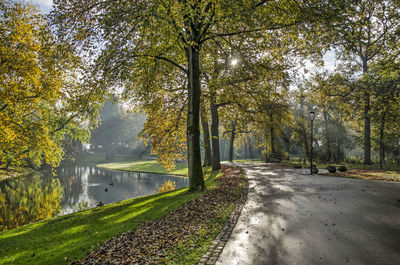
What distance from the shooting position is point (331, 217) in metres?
7.62

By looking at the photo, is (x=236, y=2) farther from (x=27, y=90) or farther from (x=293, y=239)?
(x=27, y=90)

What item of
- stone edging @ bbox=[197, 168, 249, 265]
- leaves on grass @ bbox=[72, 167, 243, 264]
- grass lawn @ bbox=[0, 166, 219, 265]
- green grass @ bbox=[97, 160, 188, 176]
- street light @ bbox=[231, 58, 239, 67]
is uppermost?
street light @ bbox=[231, 58, 239, 67]

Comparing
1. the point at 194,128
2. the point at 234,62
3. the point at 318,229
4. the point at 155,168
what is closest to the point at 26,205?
the point at 194,128

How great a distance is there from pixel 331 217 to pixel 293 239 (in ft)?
7.61

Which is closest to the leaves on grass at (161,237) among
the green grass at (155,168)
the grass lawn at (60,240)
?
the grass lawn at (60,240)

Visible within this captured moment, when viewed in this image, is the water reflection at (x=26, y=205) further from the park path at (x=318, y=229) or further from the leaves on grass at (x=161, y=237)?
the park path at (x=318, y=229)

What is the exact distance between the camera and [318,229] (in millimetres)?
6684

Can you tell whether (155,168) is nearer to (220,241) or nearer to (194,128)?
(194,128)

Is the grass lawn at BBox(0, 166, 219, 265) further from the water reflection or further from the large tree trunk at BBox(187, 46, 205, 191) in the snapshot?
the water reflection

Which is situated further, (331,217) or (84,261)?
(331,217)

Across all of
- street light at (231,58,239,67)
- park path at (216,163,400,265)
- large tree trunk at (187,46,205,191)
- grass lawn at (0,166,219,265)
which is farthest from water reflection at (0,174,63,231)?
street light at (231,58,239,67)

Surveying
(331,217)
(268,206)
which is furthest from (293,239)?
(268,206)

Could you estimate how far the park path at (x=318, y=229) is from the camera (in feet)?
17.1

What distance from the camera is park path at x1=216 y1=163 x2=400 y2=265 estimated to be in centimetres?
520
